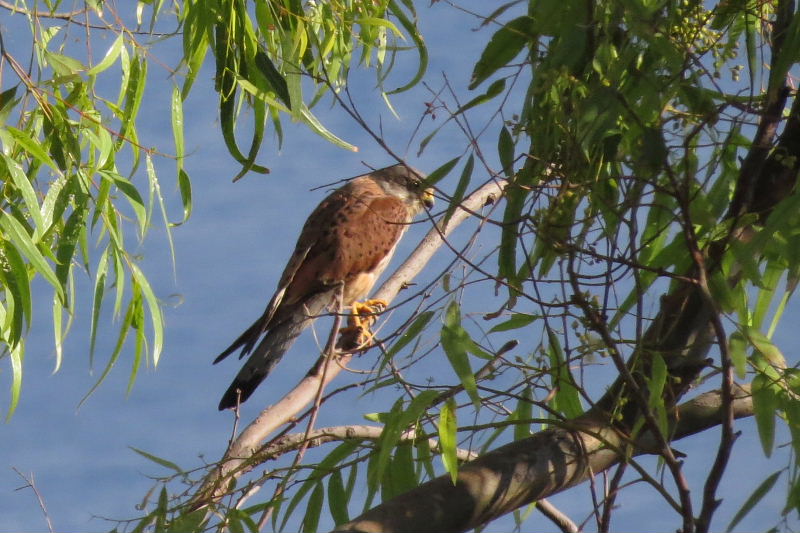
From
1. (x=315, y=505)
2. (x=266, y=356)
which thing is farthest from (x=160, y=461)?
(x=266, y=356)

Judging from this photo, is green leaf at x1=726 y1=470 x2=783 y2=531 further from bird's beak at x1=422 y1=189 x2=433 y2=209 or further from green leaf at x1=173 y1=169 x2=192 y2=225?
green leaf at x1=173 y1=169 x2=192 y2=225

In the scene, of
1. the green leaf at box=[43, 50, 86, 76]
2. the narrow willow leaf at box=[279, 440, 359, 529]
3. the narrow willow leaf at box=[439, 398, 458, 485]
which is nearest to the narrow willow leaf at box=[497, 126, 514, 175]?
the narrow willow leaf at box=[439, 398, 458, 485]

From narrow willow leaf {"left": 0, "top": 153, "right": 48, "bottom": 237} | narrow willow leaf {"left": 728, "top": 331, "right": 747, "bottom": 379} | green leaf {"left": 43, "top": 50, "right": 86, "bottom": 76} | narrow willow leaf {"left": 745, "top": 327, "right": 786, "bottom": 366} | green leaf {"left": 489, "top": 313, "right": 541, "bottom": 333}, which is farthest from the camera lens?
green leaf {"left": 43, "top": 50, "right": 86, "bottom": 76}

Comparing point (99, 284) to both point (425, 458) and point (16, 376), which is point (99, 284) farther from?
point (425, 458)

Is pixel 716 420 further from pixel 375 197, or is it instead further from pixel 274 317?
pixel 375 197

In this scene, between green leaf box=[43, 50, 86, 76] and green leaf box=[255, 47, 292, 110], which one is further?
green leaf box=[43, 50, 86, 76]

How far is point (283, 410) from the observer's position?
2609mm

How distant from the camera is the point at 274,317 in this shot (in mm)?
3805

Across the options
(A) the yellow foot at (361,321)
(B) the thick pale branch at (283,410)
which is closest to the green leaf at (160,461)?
(B) the thick pale branch at (283,410)

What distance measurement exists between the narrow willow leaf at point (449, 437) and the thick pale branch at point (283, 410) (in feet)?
1.54

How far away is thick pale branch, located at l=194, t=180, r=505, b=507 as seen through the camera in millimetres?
2098

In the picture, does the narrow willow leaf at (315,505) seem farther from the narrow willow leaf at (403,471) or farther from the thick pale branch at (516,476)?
the thick pale branch at (516,476)

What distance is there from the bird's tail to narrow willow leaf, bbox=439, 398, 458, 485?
1.77m

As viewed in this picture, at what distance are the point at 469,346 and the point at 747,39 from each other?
0.62 m
